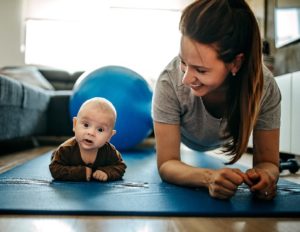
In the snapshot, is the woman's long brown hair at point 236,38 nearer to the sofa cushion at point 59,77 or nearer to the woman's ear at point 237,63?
the woman's ear at point 237,63

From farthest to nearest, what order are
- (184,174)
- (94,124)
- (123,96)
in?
(123,96)
(94,124)
(184,174)

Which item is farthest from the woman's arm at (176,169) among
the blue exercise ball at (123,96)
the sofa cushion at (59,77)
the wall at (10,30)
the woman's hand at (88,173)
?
the wall at (10,30)

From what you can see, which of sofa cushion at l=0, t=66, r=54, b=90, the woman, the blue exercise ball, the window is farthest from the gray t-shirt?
the window

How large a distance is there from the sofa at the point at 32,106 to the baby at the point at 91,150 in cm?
76

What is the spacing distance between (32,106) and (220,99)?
1.70 metres

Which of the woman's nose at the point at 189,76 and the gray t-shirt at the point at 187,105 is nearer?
the woman's nose at the point at 189,76

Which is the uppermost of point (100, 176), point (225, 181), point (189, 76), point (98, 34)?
point (98, 34)

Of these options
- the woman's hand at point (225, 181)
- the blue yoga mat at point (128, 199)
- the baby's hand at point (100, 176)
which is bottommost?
the baby's hand at point (100, 176)

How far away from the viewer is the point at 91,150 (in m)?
1.26

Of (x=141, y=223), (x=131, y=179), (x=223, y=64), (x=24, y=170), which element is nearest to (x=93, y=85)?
(x=24, y=170)

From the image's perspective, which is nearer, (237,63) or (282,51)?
(237,63)

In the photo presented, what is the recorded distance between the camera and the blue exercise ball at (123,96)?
2164mm

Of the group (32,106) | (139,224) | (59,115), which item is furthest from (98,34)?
(139,224)

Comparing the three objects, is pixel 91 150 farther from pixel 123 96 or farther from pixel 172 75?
pixel 123 96
